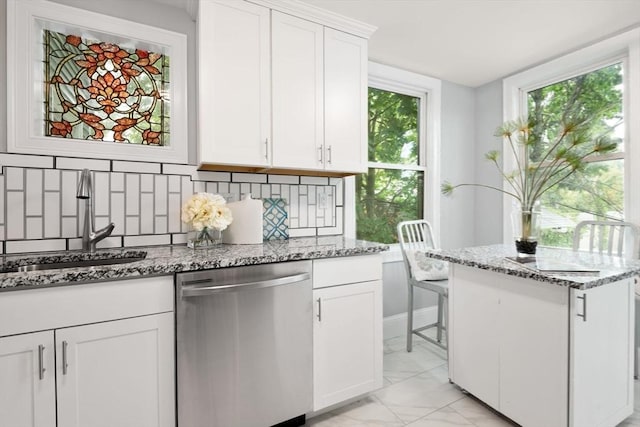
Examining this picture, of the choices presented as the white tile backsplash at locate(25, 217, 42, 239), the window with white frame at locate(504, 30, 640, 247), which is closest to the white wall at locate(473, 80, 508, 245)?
the window with white frame at locate(504, 30, 640, 247)

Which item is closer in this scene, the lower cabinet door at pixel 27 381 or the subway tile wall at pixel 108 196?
the lower cabinet door at pixel 27 381

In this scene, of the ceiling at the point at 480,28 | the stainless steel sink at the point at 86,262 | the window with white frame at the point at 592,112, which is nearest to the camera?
the stainless steel sink at the point at 86,262

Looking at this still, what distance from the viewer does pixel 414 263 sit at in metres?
2.58

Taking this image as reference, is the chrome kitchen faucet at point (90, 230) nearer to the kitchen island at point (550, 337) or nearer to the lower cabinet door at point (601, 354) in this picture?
the kitchen island at point (550, 337)

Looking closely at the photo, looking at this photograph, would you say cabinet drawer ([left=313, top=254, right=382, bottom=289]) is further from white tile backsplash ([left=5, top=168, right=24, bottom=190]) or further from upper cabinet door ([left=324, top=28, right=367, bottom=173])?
white tile backsplash ([left=5, top=168, right=24, bottom=190])

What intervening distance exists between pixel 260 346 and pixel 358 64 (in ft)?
6.03

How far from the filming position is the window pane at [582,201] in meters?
2.50

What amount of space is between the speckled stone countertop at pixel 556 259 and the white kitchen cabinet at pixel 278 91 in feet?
2.93

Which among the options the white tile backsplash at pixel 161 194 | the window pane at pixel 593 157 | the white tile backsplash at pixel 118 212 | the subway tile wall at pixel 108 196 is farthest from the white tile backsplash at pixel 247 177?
the window pane at pixel 593 157

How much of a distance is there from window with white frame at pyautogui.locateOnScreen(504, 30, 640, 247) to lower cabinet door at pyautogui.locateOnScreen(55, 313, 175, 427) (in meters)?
2.52

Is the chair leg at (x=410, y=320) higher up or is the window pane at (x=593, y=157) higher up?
the window pane at (x=593, y=157)

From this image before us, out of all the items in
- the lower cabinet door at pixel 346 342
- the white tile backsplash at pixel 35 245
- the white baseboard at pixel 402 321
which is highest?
the white tile backsplash at pixel 35 245

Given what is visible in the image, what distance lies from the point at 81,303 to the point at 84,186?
0.66 metres

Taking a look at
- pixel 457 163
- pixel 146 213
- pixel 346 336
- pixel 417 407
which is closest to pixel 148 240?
pixel 146 213
